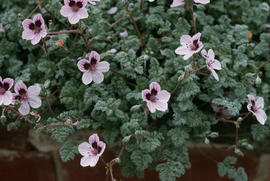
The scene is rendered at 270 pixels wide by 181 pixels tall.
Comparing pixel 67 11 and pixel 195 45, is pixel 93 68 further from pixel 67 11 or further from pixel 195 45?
pixel 195 45

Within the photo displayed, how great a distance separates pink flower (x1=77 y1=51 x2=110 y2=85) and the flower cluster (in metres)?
0.18

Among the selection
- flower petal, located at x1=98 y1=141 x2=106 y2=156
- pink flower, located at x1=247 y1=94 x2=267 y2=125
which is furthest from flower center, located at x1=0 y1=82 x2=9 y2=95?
pink flower, located at x1=247 y1=94 x2=267 y2=125

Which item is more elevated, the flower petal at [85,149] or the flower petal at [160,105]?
the flower petal at [160,105]

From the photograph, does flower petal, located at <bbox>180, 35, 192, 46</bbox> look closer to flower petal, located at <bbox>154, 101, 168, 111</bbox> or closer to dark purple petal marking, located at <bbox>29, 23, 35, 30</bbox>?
flower petal, located at <bbox>154, 101, 168, 111</bbox>

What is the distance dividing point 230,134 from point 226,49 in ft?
1.26

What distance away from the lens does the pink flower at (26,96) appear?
4.32 feet

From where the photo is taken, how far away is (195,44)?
4.31ft

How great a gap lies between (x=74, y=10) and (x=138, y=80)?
1.25 feet

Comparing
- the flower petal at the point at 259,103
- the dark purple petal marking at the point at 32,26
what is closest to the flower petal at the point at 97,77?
the dark purple petal marking at the point at 32,26

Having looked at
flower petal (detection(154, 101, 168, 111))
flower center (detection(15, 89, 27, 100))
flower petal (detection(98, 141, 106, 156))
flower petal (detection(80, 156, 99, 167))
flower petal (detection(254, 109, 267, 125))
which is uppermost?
flower petal (detection(154, 101, 168, 111))

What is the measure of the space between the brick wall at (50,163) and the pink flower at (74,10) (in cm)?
58

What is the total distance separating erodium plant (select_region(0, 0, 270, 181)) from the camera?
134 centimetres

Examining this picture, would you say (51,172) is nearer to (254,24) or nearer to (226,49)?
(226,49)

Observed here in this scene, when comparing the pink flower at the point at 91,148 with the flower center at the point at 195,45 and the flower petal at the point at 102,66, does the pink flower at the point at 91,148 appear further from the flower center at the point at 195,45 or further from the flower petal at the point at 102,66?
the flower center at the point at 195,45
